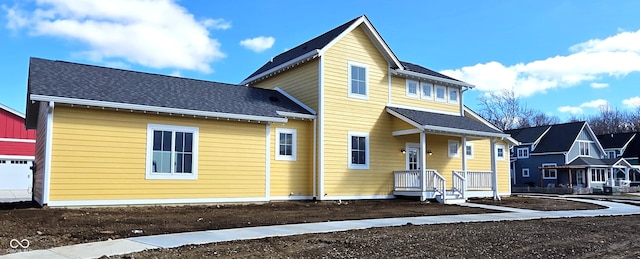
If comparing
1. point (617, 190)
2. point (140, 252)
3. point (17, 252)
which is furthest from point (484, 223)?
point (617, 190)

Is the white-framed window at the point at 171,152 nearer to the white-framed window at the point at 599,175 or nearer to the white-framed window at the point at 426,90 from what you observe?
the white-framed window at the point at 426,90

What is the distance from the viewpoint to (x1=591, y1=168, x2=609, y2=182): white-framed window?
46.8 m

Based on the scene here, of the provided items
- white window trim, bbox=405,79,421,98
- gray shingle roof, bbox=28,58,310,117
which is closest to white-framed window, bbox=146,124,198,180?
gray shingle roof, bbox=28,58,310,117

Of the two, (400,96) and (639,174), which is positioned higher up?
(400,96)

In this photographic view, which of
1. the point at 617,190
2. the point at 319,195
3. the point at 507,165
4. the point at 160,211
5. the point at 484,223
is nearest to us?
the point at 484,223

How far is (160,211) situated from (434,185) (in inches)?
420

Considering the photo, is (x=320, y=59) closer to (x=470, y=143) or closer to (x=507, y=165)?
(x=470, y=143)

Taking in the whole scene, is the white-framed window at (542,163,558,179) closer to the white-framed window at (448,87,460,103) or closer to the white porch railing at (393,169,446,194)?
the white-framed window at (448,87,460,103)

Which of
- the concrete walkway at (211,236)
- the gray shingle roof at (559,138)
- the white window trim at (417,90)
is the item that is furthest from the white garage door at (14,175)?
the gray shingle roof at (559,138)

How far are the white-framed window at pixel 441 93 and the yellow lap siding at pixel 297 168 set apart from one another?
23.0ft

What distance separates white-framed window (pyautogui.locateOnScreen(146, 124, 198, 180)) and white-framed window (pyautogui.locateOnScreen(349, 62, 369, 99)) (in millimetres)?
6762

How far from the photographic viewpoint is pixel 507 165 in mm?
26609

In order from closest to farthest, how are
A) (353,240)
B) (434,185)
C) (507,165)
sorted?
(353,240)
(434,185)
(507,165)

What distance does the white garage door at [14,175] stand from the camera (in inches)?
1273
